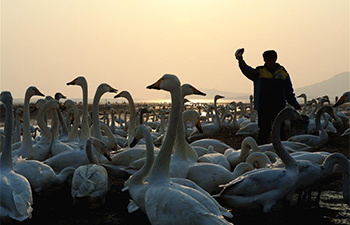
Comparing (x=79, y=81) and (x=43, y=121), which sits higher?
(x=79, y=81)

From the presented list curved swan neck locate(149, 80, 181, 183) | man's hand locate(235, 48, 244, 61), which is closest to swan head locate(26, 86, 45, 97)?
man's hand locate(235, 48, 244, 61)

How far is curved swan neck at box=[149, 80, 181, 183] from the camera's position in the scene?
550 cm

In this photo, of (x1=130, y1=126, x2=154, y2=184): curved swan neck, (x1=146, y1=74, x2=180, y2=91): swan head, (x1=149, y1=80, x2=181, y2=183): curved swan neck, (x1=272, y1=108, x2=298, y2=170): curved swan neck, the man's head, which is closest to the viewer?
(x1=149, y1=80, x2=181, y2=183): curved swan neck

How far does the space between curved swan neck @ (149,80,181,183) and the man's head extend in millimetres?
4563

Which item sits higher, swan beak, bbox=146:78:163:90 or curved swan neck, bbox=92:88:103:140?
swan beak, bbox=146:78:163:90

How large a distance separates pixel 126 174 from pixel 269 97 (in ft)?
12.9

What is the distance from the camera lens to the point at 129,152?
25.3ft

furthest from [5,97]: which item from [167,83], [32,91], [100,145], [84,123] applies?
[32,91]

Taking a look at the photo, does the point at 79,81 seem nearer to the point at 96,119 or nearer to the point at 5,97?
the point at 96,119

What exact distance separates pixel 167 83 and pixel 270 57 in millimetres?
4672

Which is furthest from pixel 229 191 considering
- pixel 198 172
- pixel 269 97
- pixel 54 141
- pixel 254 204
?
pixel 54 141

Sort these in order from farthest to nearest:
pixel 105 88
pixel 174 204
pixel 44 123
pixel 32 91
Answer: pixel 32 91 → pixel 105 88 → pixel 44 123 → pixel 174 204

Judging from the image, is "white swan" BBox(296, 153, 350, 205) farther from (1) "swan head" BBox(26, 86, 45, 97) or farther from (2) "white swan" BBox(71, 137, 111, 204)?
(1) "swan head" BBox(26, 86, 45, 97)

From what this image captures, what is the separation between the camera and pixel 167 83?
224 inches
